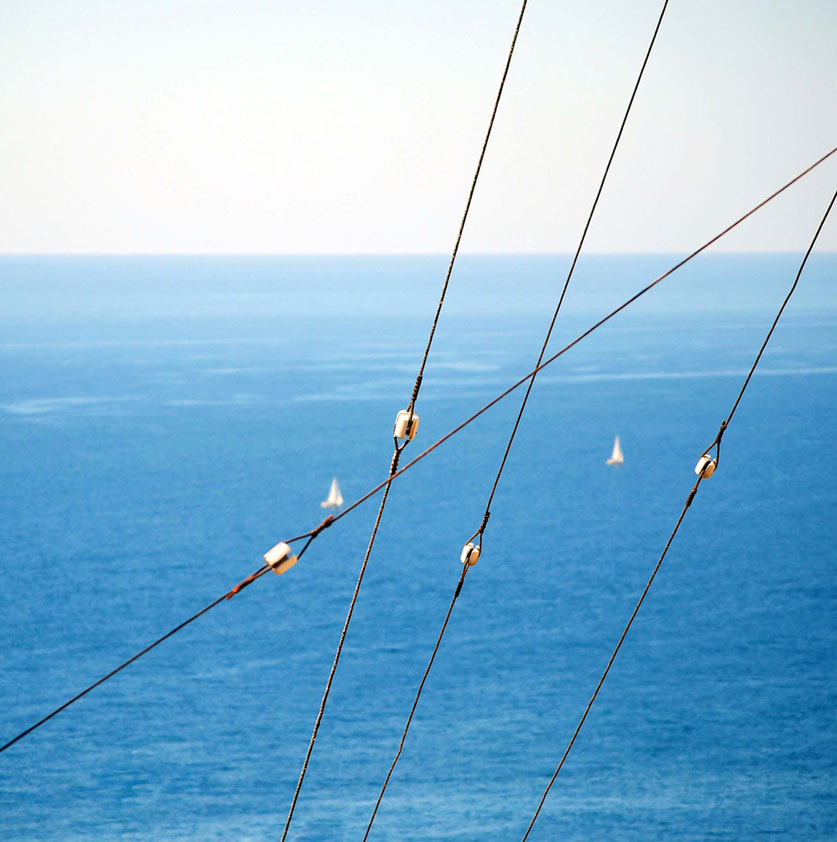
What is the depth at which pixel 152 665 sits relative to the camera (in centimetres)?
4728

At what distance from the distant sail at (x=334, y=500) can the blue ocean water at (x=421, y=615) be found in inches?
61.2

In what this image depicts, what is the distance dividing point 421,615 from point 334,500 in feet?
38.5

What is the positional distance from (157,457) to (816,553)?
40.0 metres

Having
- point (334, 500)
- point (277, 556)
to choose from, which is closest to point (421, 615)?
point (334, 500)

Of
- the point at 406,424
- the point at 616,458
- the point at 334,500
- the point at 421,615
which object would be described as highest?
the point at 616,458

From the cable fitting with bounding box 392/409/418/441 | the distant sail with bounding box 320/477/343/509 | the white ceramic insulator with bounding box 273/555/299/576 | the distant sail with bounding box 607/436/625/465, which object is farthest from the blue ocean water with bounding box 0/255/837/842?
the white ceramic insulator with bounding box 273/555/299/576

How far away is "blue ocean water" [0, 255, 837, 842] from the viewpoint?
36.6 m

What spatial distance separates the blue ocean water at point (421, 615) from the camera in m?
36.6

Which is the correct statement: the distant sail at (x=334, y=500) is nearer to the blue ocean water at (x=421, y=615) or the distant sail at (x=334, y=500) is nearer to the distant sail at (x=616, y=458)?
the blue ocean water at (x=421, y=615)

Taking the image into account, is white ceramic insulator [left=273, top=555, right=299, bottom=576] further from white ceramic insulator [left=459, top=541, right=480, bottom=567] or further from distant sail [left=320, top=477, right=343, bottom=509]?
distant sail [left=320, top=477, right=343, bottom=509]

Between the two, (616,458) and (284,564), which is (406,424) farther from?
(616,458)

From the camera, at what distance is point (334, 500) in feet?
193

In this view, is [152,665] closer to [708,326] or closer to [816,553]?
[816,553]

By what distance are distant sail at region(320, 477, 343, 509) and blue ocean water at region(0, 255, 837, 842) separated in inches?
61.2
